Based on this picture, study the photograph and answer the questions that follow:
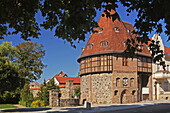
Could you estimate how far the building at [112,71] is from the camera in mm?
32188

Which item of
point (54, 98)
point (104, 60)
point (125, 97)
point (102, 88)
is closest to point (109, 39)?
point (104, 60)

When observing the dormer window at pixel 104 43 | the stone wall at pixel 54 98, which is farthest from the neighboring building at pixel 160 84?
the stone wall at pixel 54 98

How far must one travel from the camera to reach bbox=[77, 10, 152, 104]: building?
3219 cm

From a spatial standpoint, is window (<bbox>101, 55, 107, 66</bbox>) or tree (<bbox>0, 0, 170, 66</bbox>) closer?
tree (<bbox>0, 0, 170, 66</bbox>)

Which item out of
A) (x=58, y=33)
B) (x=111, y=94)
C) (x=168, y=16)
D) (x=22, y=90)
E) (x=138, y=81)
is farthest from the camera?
(x=22, y=90)

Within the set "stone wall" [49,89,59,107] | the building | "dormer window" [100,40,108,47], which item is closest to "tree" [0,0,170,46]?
"stone wall" [49,89,59,107]

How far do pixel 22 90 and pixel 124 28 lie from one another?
20.9 metres

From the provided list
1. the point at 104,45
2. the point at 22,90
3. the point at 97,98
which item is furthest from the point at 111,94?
the point at 22,90

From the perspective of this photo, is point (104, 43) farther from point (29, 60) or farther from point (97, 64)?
point (29, 60)

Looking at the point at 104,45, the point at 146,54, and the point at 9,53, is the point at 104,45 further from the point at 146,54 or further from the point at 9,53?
the point at 9,53

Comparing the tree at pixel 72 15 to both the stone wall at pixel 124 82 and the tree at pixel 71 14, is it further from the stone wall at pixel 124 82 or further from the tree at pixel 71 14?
the stone wall at pixel 124 82

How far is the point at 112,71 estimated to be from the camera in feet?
105

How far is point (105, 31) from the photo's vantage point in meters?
35.7

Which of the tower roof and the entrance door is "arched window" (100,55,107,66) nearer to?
the tower roof
